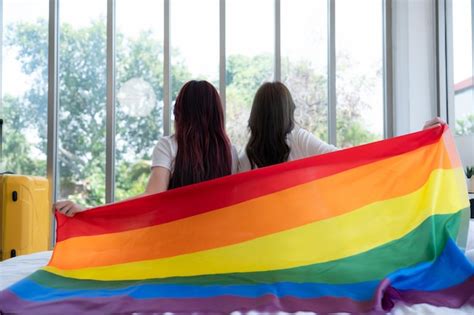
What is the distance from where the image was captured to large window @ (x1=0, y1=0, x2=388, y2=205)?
430 cm

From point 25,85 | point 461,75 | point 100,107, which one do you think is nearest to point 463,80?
point 461,75

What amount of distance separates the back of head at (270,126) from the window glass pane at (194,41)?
7.67 ft

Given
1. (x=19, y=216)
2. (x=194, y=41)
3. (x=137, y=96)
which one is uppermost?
(x=194, y=41)

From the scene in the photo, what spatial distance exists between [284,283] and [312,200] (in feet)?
0.98

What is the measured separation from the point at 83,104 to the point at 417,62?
3102 millimetres

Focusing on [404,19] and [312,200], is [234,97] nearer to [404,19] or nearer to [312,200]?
[404,19]

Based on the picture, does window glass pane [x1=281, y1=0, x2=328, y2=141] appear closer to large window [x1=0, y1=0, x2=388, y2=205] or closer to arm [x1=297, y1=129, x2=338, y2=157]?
large window [x1=0, y1=0, x2=388, y2=205]

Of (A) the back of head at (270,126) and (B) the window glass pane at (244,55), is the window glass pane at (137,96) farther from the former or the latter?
(A) the back of head at (270,126)

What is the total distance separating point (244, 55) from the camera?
435 centimetres

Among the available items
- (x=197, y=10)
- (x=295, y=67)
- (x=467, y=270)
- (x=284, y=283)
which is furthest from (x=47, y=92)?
(x=467, y=270)

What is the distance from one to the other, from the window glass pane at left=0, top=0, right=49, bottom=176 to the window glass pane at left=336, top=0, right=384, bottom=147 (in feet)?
9.11

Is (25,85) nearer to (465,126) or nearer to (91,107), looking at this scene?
(91,107)

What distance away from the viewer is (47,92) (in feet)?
14.2

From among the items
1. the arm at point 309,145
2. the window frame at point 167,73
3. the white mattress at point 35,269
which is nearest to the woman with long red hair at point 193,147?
the arm at point 309,145
